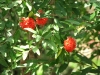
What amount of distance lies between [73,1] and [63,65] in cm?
59

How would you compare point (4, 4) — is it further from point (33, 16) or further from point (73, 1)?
point (73, 1)

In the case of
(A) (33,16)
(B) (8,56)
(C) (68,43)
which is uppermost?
(A) (33,16)

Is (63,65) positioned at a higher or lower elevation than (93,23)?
lower

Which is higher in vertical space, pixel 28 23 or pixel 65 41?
pixel 28 23

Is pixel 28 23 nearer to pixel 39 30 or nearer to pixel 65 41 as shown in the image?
pixel 39 30

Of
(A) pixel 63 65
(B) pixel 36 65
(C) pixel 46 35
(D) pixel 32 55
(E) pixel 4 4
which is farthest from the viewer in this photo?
(D) pixel 32 55

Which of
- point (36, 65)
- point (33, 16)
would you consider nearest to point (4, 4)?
point (33, 16)

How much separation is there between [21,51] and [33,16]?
0.25 meters

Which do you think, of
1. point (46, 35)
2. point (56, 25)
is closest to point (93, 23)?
point (56, 25)

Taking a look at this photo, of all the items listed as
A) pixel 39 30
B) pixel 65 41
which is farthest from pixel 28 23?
pixel 65 41

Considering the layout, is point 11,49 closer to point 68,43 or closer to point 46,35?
point 46,35

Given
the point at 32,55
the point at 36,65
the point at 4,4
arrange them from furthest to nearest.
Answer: the point at 32,55 → the point at 36,65 → the point at 4,4

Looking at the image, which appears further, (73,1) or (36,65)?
(73,1)

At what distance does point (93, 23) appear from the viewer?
1.82m
